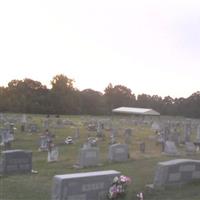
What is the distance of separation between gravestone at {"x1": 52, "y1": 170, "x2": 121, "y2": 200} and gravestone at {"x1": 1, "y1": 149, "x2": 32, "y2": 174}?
6.45 meters

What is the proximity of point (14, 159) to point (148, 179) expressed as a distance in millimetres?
5352

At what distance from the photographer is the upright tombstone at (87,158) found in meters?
19.6

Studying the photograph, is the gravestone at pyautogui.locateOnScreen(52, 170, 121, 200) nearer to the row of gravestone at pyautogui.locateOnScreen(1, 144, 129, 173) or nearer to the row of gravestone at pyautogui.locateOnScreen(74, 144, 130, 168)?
the row of gravestone at pyautogui.locateOnScreen(1, 144, 129, 173)

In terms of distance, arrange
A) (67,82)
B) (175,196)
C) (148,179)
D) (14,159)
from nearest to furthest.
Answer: (175,196), (148,179), (14,159), (67,82)

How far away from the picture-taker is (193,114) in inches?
3878

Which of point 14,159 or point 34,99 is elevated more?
point 34,99

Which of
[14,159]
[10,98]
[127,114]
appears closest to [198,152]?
[14,159]

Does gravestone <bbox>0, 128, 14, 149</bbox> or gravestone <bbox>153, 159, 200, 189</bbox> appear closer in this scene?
gravestone <bbox>153, 159, 200, 189</bbox>

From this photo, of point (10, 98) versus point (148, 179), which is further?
point (10, 98)

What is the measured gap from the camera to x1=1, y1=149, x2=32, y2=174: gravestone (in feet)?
55.9

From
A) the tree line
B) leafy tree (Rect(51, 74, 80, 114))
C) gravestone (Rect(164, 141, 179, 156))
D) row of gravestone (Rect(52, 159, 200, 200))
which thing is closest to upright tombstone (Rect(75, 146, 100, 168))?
gravestone (Rect(164, 141, 179, 156))

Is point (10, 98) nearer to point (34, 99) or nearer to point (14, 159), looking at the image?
point (34, 99)

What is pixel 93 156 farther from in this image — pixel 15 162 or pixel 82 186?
pixel 82 186

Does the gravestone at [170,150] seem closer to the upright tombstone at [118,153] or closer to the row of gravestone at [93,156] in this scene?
the upright tombstone at [118,153]
